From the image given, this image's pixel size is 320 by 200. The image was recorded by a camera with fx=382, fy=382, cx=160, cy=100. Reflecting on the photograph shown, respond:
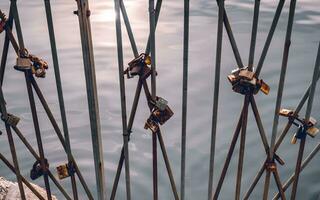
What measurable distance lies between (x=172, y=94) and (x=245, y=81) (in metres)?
10.4

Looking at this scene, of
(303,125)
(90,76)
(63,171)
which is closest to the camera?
(90,76)

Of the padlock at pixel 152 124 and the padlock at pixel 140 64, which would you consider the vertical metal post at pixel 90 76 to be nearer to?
the padlock at pixel 140 64

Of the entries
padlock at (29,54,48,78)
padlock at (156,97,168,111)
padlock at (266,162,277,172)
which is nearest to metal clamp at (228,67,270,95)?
padlock at (156,97,168,111)

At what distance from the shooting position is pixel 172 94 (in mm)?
13750

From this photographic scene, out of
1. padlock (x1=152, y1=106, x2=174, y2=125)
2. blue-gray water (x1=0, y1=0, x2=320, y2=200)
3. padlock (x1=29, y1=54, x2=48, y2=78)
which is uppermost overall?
padlock (x1=29, y1=54, x2=48, y2=78)

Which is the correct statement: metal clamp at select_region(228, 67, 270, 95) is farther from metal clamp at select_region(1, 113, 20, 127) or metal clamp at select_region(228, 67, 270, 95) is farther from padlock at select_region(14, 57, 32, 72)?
metal clamp at select_region(1, 113, 20, 127)

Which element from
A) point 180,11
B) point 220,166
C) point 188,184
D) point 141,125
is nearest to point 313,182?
point 220,166

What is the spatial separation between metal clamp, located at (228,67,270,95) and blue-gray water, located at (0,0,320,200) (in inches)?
263

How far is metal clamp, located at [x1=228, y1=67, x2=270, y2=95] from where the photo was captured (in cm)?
338

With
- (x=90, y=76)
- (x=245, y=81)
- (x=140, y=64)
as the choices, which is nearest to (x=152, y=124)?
(x=140, y=64)

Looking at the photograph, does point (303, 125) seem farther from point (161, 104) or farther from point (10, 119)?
point (10, 119)

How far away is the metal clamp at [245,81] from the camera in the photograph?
11.1 ft

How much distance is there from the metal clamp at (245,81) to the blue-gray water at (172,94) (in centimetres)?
669

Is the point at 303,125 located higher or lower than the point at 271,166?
higher
